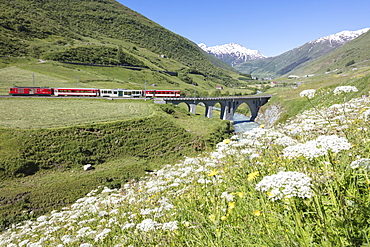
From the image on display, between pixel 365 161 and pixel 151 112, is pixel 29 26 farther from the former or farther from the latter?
pixel 365 161

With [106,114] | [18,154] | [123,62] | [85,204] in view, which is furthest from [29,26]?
[85,204]

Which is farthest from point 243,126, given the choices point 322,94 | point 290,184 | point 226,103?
point 290,184

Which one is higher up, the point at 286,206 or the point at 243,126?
the point at 286,206

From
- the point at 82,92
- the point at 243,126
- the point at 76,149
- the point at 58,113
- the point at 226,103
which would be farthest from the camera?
the point at 226,103

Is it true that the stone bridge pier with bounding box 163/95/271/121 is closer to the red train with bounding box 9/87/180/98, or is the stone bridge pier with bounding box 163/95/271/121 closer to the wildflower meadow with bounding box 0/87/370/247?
the red train with bounding box 9/87/180/98

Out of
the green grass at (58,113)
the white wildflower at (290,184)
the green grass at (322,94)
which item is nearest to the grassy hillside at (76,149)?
the green grass at (58,113)

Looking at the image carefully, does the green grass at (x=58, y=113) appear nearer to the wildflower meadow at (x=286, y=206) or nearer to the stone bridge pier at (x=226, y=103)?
the stone bridge pier at (x=226, y=103)

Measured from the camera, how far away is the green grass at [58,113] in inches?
1494

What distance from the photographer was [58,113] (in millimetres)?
46938

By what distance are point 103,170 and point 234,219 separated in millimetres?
30980

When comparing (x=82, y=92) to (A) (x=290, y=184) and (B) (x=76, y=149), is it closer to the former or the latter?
(B) (x=76, y=149)

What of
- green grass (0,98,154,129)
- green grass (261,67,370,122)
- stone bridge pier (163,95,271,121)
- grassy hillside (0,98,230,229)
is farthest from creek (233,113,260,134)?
green grass (0,98,154,129)

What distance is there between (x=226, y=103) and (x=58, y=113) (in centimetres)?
5878

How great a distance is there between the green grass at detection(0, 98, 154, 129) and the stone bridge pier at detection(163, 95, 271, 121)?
67.2 feet
